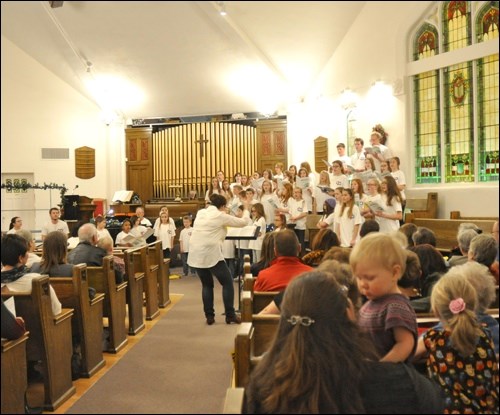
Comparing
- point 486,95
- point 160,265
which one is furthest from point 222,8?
point 160,265

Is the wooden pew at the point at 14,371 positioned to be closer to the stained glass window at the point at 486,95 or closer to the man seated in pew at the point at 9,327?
the man seated in pew at the point at 9,327

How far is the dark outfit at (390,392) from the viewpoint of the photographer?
5.00 ft

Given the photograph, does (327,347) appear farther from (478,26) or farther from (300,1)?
(478,26)

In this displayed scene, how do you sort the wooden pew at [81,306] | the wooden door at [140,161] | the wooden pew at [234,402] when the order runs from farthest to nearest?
the wooden door at [140,161], the wooden pew at [81,306], the wooden pew at [234,402]

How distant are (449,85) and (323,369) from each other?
278 inches

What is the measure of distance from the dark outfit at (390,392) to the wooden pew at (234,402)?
Answer: 16 centimetres

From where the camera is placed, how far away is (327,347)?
146cm

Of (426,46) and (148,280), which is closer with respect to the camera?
(148,280)

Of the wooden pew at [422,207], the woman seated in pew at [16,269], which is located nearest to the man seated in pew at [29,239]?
the woman seated in pew at [16,269]

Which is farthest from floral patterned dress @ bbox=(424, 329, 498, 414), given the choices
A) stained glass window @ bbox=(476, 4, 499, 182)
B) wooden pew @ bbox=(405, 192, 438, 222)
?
wooden pew @ bbox=(405, 192, 438, 222)

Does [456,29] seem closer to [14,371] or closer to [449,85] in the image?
[449,85]

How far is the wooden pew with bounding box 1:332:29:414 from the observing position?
8.70 feet

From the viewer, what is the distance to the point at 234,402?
1.33 m

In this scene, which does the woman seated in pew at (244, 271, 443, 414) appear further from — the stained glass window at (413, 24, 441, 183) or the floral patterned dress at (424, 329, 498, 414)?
the stained glass window at (413, 24, 441, 183)
